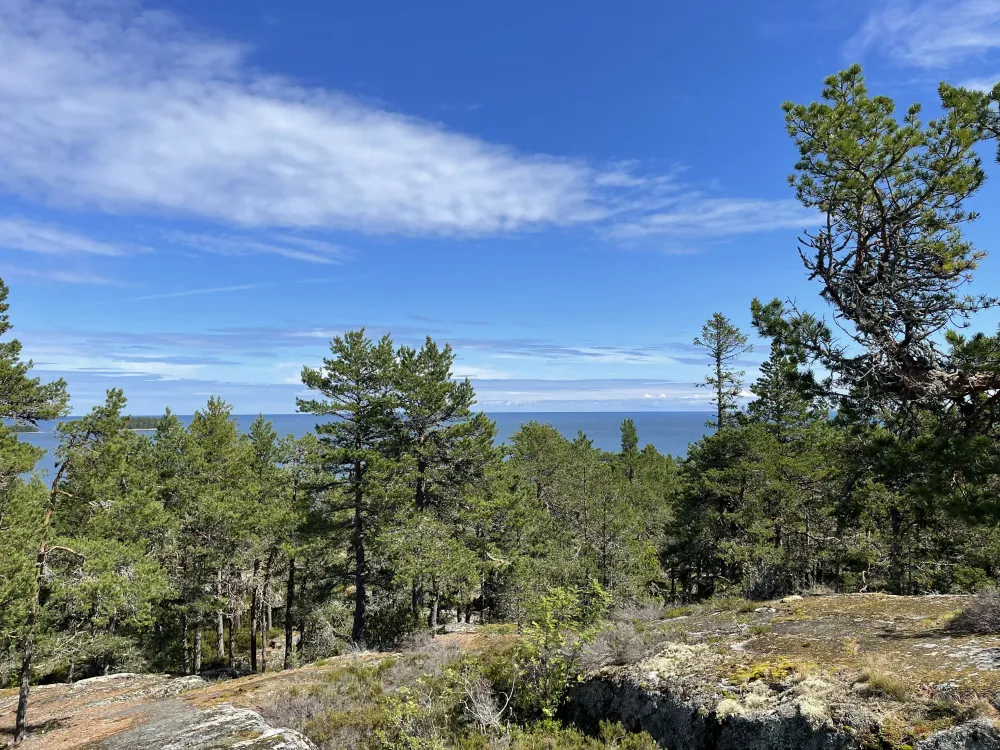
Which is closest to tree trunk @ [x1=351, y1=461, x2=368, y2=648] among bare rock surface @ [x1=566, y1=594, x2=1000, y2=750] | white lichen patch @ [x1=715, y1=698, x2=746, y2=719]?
bare rock surface @ [x1=566, y1=594, x2=1000, y2=750]

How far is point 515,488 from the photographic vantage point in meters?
28.2

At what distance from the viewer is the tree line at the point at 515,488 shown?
8.29 m

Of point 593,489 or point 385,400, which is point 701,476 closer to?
point 593,489

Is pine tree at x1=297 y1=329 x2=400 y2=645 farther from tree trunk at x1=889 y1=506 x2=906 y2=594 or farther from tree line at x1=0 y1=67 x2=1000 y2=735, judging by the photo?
tree trunk at x1=889 y1=506 x2=906 y2=594

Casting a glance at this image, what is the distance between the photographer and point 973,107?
7641mm

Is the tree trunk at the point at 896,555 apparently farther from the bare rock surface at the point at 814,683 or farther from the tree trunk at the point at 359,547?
the tree trunk at the point at 359,547

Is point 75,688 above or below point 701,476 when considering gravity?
below

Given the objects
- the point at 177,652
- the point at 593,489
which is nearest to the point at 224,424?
the point at 177,652

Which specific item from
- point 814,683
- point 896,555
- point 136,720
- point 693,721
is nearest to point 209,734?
A: point 136,720

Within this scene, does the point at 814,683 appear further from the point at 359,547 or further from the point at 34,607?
the point at 34,607

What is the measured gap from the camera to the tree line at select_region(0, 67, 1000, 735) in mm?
8289

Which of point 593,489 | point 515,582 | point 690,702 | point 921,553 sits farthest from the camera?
point 593,489

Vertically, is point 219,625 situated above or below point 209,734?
below

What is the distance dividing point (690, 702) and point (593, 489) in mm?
26386
